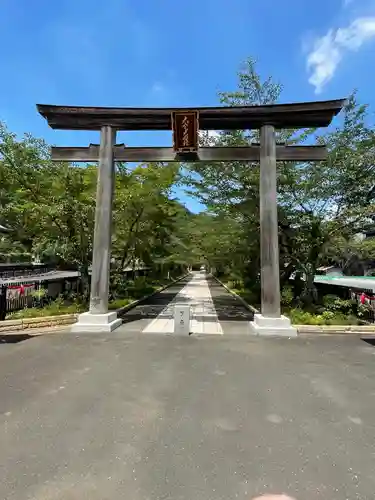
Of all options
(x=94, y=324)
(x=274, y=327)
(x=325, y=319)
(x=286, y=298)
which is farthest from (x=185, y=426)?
(x=286, y=298)

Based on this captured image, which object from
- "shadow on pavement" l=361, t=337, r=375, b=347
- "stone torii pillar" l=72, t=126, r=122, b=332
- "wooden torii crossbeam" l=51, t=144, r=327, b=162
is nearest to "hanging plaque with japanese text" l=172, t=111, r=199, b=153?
"wooden torii crossbeam" l=51, t=144, r=327, b=162

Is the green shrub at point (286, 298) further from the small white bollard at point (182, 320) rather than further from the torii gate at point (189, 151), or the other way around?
the small white bollard at point (182, 320)

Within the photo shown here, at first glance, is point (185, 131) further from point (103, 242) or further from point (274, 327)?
point (274, 327)

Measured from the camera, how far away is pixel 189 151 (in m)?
9.30

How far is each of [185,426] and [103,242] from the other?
682 cm

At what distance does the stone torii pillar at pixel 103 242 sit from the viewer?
9.04 meters

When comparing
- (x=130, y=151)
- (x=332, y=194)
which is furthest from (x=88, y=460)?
(x=332, y=194)

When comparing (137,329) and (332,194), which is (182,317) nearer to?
(137,329)

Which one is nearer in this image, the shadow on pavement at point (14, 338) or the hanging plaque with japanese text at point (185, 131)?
the shadow on pavement at point (14, 338)

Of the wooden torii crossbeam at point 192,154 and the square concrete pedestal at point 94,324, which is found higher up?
Result: the wooden torii crossbeam at point 192,154

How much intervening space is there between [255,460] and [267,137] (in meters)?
8.80

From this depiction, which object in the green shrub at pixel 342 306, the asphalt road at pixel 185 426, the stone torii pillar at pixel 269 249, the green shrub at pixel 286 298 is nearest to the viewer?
the asphalt road at pixel 185 426

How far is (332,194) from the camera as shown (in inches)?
451

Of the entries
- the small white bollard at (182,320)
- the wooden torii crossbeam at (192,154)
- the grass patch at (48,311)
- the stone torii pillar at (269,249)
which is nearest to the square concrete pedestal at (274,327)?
the stone torii pillar at (269,249)
